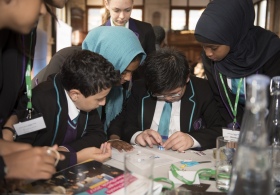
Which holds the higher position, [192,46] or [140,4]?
[140,4]

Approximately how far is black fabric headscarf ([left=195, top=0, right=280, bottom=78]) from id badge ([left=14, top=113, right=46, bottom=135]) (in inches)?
37.2

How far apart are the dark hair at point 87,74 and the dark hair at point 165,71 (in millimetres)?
239

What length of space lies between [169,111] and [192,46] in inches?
381

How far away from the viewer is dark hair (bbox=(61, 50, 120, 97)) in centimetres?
155

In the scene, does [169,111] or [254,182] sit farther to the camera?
[169,111]

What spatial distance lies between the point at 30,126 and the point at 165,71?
2.45 feet

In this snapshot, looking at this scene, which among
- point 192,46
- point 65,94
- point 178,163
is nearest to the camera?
point 178,163

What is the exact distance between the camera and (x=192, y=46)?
11.2 m

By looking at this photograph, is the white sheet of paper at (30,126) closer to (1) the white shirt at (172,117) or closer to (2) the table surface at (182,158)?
(2) the table surface at (182,158)

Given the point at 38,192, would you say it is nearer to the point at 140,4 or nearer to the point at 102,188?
the point at 102,188

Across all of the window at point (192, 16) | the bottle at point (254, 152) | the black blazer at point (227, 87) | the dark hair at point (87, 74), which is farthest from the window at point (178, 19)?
the bottle at point (254, 152)

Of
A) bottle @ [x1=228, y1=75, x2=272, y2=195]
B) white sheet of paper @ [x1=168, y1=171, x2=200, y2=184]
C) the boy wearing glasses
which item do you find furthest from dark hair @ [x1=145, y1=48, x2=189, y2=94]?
bottle @ [x1=228, y1=75, x2=272, y2=195]

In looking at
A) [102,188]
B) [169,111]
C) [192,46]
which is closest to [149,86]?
[169,111]

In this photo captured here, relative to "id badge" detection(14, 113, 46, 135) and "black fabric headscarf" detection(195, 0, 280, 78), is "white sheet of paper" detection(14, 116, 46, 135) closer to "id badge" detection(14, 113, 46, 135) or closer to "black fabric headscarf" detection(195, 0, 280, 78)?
"id badge" detection(14, 113, 46, 135)
